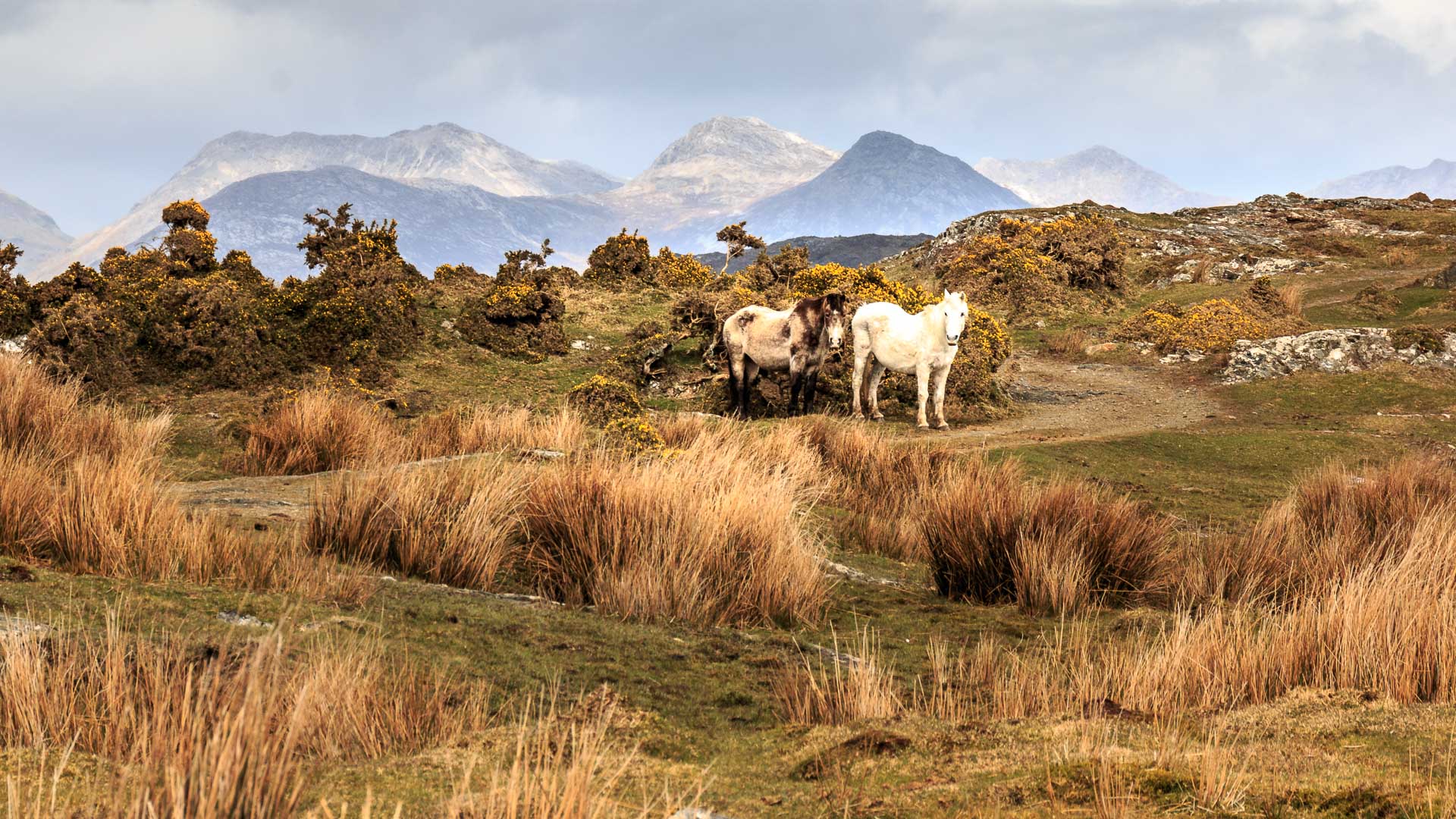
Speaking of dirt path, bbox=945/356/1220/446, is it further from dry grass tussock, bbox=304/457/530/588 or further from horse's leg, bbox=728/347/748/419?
dry grass tussock, bbox=304/457/530/588

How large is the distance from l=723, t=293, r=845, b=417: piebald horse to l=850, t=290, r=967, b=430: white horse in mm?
545

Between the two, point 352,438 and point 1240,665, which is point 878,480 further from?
point 1240,665

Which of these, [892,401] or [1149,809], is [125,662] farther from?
[892,401]

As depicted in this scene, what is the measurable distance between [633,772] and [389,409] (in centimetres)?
1340

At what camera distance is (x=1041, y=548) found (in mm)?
7176

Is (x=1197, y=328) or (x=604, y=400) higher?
(x=1197, y=328)

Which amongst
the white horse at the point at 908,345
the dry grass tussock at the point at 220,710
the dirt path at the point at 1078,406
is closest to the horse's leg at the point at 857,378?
the white horse at the point at 908,345

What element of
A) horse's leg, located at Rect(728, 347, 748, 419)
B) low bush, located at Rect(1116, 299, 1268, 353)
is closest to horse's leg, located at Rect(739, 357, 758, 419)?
horse's leg, located at Rect(728, 347, 748, 419)

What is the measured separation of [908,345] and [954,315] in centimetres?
127

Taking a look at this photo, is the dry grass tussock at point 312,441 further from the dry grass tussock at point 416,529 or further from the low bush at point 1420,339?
the low bush at point 1420,339

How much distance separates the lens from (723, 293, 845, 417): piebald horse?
17906mm

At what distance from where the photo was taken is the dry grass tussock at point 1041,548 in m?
7.15

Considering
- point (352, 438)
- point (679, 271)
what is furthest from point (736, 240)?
point (352, 438)

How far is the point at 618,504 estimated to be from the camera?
22.1 feet
